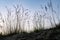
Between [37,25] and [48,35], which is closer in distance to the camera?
[48,35]

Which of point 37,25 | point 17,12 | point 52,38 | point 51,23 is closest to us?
point 52,38

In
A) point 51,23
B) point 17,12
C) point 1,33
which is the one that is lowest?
point 1,33

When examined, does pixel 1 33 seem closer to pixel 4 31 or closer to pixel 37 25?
pixel 4 31

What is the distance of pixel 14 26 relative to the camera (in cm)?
508

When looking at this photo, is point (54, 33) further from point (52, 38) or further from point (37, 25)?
point (37, 25)

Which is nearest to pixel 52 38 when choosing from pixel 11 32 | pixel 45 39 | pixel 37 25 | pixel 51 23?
pixel 45 39

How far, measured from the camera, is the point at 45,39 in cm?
286

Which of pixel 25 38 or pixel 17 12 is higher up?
pixel 17 12

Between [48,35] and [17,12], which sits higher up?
[17,12]

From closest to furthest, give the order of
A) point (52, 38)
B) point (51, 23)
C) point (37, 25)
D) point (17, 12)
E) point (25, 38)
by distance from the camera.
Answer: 1. point (52, 38)
2. point (25, 38)
3. point (51, 23)
4. point (37, 25)
5. point (17, 12)

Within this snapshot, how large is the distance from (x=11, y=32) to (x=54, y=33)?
232 centimetres

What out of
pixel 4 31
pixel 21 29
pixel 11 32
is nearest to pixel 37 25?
pixel 21 29

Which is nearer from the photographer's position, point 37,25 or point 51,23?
point 51,23

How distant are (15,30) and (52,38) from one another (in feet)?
7.58
